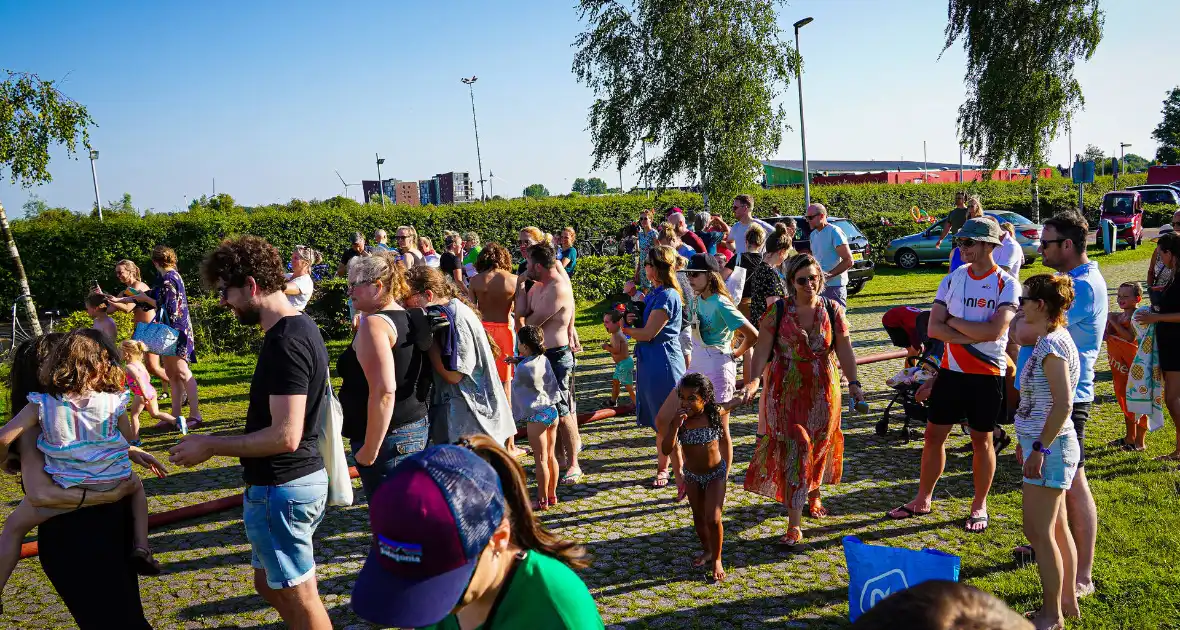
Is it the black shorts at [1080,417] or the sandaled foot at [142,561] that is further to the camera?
the black shorts at [1080,417]

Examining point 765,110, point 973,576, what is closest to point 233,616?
point 973,576

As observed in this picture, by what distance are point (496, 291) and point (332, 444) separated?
352cm

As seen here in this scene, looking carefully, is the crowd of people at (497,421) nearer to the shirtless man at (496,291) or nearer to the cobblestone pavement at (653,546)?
the cobblestone pavement at (653,546)

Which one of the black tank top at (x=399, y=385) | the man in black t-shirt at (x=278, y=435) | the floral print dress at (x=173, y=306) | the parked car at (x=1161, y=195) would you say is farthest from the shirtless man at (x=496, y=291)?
the parked car at (x=1161, y=195)

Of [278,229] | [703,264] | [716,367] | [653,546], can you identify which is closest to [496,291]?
[703,264]

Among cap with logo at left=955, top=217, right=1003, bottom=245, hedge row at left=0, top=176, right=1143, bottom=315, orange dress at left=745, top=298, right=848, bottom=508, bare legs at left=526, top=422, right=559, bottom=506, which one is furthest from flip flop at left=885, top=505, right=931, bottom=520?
hedge row at left=0, top=176, right=1143, bottom=315

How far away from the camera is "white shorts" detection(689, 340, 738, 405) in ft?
19.7

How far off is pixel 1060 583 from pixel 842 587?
1.12 m

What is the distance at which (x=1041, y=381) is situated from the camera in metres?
3.90

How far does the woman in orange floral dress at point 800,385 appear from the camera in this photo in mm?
5230

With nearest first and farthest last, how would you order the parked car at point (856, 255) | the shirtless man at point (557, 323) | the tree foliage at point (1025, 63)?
the shirtless man at point (557, 323), the parked car at point (856, 255), the tree foliage at point (1025, 63)

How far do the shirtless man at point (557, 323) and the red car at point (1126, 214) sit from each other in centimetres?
2323

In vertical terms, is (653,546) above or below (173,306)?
below

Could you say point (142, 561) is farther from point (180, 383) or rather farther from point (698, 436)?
point (180, 383)
